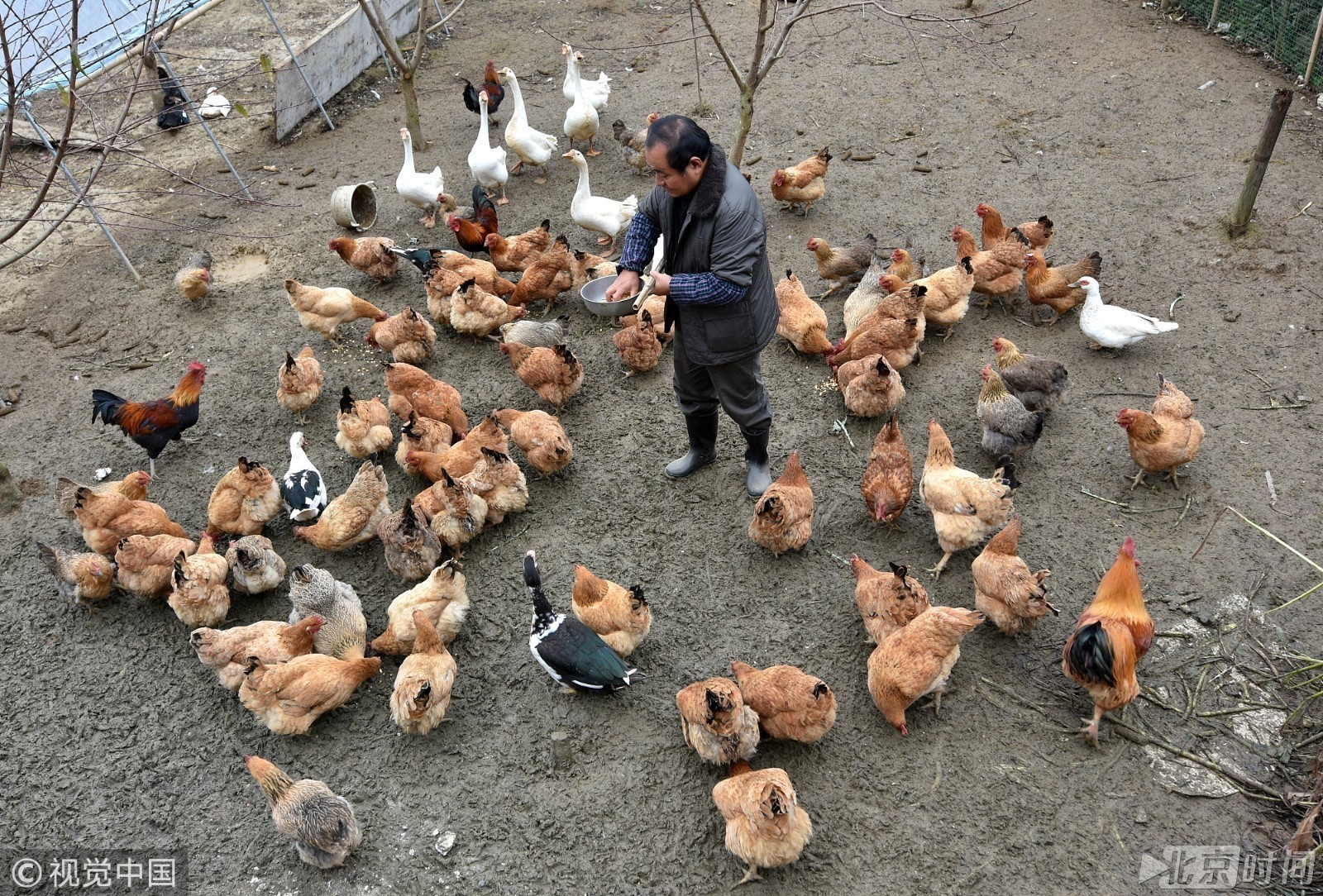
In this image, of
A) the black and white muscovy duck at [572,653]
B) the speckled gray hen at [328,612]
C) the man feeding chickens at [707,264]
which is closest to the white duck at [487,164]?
the man feeding chickens at [707,264]

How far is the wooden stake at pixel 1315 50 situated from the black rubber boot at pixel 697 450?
944cm

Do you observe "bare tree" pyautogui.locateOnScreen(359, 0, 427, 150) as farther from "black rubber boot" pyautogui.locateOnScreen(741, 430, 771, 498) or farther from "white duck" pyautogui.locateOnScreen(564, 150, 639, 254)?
"black rubber boot" pyautogui.locateOnScreen(741, 430, 771, 498)

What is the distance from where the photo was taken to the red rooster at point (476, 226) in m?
8.40

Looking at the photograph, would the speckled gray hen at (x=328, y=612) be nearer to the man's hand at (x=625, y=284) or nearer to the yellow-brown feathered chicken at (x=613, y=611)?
the yellow-brown feathered chicken at (x=613, y=611)

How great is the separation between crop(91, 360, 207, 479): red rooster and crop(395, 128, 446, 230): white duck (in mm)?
3536

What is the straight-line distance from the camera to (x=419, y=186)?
9234 mm

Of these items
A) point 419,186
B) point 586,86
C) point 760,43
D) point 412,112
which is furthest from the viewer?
point 586,86

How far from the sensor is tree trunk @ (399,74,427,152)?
9984 millimetres

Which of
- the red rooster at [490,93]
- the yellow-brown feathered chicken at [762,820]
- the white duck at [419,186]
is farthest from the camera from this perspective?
the red rooster at [490,93]

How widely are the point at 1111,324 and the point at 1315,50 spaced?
21.0 feet

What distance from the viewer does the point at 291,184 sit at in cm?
1024

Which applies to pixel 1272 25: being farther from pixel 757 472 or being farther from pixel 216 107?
pixel 216 107

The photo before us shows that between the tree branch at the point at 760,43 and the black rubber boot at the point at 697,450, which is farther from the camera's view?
the tree branch at the point at 760,43

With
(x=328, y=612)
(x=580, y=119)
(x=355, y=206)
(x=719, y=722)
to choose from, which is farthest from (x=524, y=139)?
(x=719, y=722)
